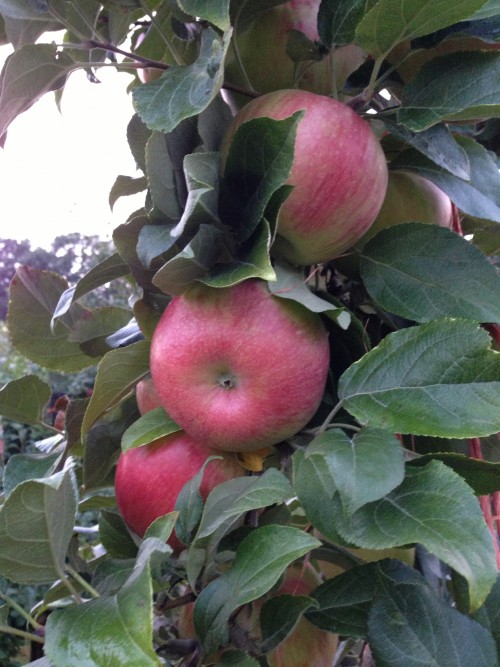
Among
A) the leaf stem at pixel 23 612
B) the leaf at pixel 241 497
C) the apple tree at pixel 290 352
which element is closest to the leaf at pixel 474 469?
the apple tree at pixel 290 352

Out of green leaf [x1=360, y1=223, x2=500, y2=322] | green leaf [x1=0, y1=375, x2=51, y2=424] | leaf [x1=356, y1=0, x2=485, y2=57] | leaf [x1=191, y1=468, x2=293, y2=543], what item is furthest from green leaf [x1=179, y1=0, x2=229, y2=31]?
green leaf [x1=0, y1=375, x2=51, y2=424]

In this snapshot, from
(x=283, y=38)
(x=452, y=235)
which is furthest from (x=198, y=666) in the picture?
(x=283, y=38)

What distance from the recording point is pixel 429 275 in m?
0.53

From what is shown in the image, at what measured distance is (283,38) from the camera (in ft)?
1.85

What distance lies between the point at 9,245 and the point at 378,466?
7.49 m

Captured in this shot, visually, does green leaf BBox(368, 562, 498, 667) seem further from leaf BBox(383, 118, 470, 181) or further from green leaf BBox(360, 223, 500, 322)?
leaf BBox(383, 118, 470, 181)

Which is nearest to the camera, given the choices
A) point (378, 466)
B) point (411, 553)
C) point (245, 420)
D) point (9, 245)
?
point (378, 466)

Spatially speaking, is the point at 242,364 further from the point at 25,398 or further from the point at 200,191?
the point at 25,398

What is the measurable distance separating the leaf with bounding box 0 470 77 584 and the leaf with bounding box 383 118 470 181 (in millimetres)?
356

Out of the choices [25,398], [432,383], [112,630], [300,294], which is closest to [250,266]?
[300,294]

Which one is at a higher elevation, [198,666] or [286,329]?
[286,329]

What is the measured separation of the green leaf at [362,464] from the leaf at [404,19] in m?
0.30

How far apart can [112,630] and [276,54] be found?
0.47 m

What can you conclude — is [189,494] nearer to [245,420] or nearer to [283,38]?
[245,420]
